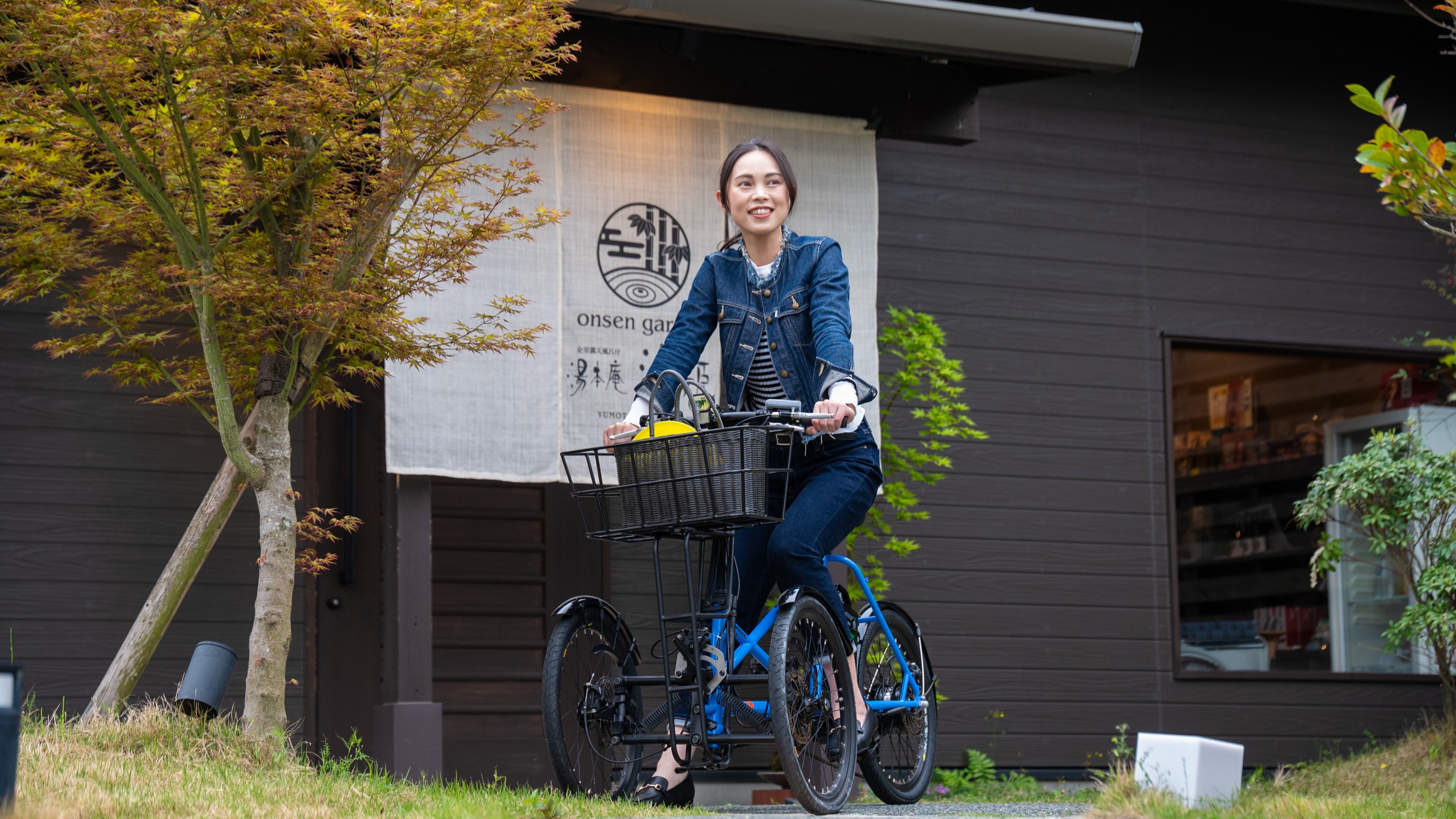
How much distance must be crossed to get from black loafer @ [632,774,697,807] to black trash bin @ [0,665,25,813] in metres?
1.48

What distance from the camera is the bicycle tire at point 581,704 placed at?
3434 mm

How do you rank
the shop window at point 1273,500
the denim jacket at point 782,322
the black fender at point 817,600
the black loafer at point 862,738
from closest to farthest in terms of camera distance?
the black fender at point 817,600
the black loafer at point 862,738
the denim jacket at point 782,322
the shop window at point 1273,500

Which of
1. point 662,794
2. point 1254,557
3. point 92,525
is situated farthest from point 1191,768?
point 1254,557

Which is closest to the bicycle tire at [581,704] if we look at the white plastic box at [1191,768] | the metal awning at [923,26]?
the white plastic box at [1191,768]

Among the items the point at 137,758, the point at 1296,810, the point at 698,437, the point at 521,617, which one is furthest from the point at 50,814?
the point at 521,617

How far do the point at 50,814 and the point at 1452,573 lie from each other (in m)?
5.43

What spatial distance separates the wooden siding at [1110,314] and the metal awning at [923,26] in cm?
166

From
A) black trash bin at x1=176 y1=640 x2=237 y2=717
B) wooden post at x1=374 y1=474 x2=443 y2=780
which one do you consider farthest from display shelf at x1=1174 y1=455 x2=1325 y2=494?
black trash bin at x1=176 y1=640 x2=237 y2=717

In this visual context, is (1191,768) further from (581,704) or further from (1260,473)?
(1260,473)

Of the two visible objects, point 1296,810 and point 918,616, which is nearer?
point 1296,810

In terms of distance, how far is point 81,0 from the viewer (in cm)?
375

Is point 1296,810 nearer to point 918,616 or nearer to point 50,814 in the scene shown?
point 50,814

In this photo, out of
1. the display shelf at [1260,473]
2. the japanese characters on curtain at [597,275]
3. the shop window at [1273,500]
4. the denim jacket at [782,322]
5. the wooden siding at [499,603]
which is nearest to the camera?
the denim jacket at [782,322]

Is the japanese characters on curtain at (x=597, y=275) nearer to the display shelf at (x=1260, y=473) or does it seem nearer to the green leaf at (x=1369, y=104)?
the green leaf at (x=1369, y=104)
